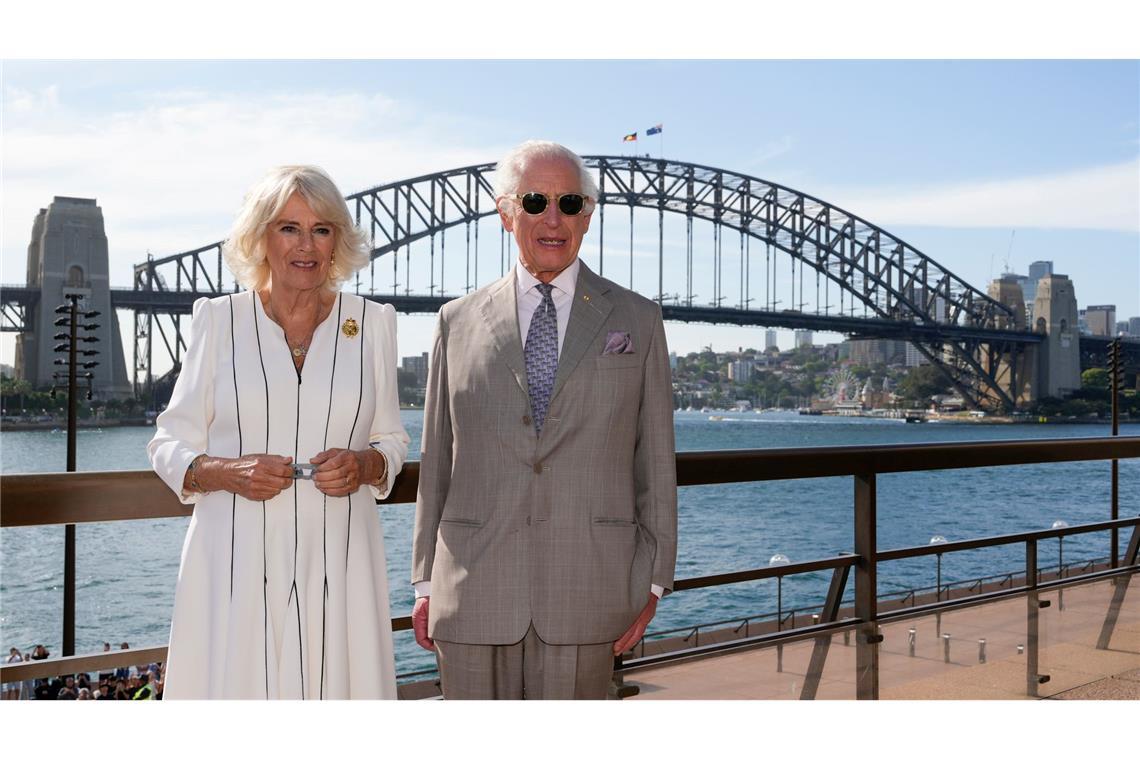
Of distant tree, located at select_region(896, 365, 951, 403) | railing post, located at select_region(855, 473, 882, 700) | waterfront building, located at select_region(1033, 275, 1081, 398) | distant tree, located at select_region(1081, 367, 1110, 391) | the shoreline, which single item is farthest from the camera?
distant tree, located at select_region(896, 365, 951, 403)

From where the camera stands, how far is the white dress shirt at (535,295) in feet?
5.54

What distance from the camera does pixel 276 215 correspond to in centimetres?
163

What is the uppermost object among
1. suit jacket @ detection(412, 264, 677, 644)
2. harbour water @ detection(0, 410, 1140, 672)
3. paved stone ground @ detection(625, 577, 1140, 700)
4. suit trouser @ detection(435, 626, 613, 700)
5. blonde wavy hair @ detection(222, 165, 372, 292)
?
blonde wavy hair @ detection(222, 165, 372, 292)

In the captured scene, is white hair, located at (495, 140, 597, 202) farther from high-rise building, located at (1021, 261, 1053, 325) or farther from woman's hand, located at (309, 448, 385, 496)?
high-rise building, located at (1021, 261, 1053, 325)

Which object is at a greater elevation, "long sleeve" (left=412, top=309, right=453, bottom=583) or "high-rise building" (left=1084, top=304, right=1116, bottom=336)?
"high-rise building" (left=1084, top=304, right=1116, bottom=336)

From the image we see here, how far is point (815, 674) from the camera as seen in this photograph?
2.52 m

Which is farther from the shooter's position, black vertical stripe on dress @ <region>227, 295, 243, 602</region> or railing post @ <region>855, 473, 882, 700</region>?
railing post @ <region>855, 473, 882, 700</region>

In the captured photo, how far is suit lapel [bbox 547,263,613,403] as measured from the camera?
5.32 feet

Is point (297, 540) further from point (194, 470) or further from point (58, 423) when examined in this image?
point (58, 423)

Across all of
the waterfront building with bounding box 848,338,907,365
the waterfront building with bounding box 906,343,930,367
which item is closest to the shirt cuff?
the waterfront building with bounding box 848,338,907,365

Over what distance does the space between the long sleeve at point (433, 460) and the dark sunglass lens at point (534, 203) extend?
23 cm

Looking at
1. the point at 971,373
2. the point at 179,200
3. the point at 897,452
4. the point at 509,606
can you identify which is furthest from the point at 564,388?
the point at 179,200

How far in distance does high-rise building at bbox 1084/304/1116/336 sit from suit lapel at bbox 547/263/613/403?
5728 cm
